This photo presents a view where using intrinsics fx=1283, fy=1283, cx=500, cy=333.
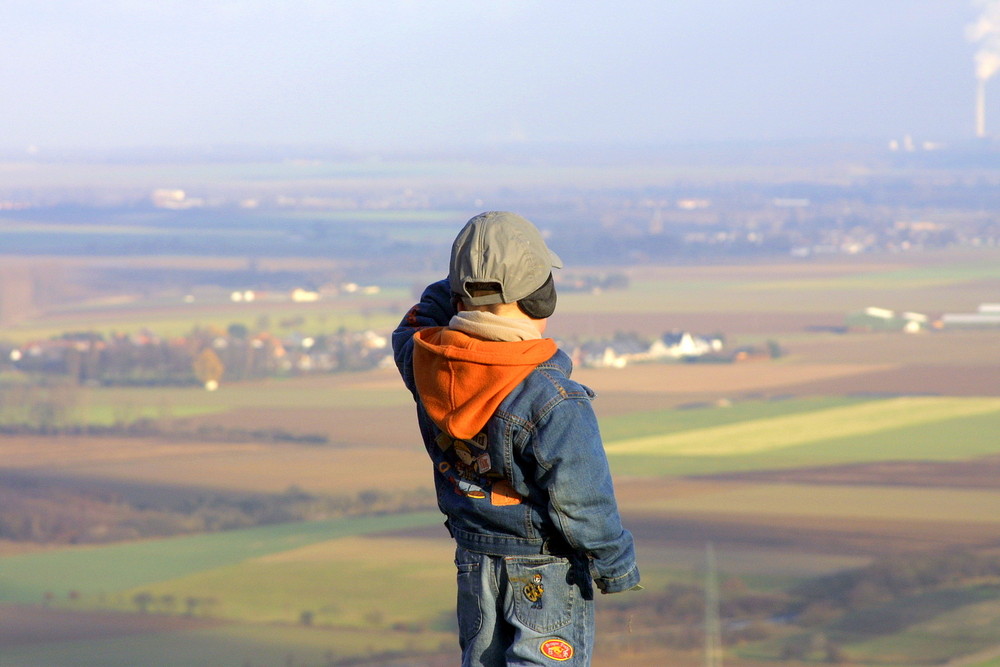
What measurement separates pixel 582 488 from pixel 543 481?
0.27 feet

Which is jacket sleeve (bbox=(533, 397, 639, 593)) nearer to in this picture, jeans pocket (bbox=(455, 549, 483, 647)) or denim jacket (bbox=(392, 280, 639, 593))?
denim jacket (bbox=(392, 280, 639, 593))

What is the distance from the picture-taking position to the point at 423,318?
2.96 meters

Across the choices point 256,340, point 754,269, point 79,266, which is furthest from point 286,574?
point 754,269

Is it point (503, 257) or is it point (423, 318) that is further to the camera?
point (423, 318)

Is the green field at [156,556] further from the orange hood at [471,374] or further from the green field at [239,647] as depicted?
the orange hood at [471,374]

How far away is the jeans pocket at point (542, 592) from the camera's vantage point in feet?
8.66

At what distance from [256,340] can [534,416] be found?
73.9 meters

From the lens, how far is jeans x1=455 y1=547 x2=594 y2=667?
264 centimetres

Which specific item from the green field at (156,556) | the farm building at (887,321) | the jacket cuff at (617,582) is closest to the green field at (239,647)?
the green field at (156,556)

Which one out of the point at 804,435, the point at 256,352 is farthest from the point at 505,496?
the point at 256,352

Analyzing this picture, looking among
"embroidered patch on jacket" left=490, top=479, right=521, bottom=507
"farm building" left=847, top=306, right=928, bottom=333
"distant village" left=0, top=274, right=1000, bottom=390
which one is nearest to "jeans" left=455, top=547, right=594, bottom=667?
"embroidered patch on jacket" left=490, top=479, right=521, bottom=507

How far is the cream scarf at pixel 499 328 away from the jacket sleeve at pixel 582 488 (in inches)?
6.7

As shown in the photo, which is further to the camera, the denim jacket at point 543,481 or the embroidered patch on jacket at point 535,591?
the embroidered patch on jacket at point 535,591

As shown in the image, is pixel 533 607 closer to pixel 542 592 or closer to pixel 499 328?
pixel 542 592
